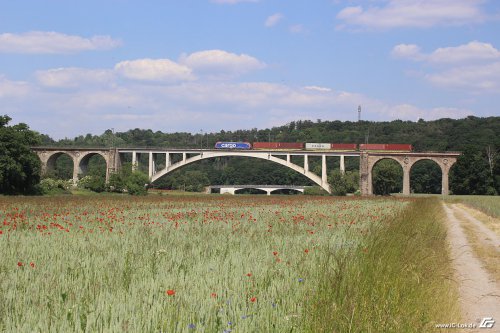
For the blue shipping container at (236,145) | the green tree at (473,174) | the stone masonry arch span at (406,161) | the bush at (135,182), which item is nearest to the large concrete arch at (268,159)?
the blue shipping container at (236,145)

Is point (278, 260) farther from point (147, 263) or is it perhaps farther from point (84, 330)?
point (84, 330)

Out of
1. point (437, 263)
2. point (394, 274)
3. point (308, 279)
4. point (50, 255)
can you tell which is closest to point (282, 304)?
point (308, 279)

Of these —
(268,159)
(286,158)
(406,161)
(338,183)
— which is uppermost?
(286,158)

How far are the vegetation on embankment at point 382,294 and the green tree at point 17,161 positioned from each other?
61094 mm

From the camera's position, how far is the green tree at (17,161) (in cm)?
6334

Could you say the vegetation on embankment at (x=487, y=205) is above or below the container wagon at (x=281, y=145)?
below

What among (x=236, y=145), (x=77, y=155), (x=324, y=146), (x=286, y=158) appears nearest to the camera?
(x=286, y=158)

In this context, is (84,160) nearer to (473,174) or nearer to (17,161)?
(17,161)

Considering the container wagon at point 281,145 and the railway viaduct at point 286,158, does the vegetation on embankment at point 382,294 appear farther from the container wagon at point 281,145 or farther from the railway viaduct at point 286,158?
the container wagon at point 281,145

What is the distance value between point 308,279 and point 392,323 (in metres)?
1.51

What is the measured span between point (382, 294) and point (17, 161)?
6565cm

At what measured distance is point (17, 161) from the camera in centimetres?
6531

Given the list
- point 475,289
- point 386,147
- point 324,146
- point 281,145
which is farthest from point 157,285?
point 386,147

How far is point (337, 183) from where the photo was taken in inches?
4476
